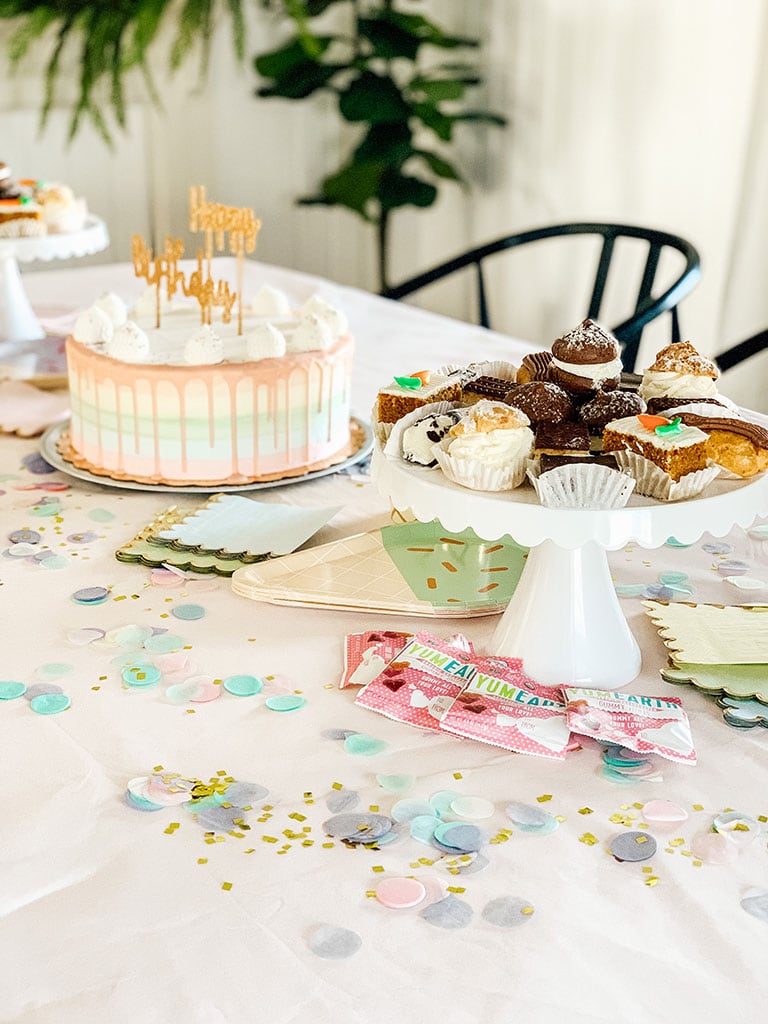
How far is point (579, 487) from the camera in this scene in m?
1.09

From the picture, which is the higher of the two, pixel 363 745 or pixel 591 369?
pixel 591 369

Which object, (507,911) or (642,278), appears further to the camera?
(642,278)

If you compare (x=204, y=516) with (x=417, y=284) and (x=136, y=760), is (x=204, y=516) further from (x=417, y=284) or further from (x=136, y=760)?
(x=417, y=284)

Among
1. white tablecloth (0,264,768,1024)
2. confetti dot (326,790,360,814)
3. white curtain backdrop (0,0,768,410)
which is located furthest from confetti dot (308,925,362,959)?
white curtain backdrop (0,0,768,410)

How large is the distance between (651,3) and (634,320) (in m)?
1.51

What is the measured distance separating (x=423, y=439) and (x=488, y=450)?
0.09m

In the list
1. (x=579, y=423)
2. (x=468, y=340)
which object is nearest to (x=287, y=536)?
(x=579, y=423)

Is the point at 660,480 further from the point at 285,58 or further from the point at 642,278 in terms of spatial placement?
the point at 285,58

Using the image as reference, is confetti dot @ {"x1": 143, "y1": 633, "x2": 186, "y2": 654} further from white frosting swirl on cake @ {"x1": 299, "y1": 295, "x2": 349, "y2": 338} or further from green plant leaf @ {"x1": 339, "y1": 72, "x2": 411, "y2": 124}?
green plant leaf @ {"x1": 339, "y1": 72, "x2": 411, "y2": 124}

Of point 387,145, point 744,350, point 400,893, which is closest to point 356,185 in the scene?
point 387,145

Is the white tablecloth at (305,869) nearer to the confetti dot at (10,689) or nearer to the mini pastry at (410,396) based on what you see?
the confetti dot at (10,689)

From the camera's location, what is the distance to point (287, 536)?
1.54m

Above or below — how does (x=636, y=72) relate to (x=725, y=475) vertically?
above

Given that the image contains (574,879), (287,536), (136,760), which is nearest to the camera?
(574,879)
